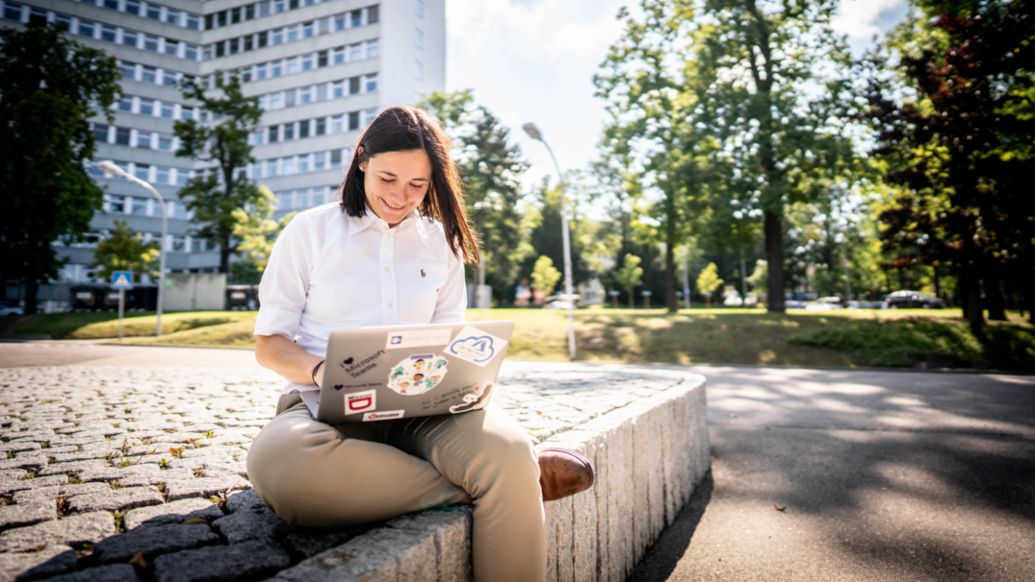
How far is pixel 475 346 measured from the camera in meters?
1.77

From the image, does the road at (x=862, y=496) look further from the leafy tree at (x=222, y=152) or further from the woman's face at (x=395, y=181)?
the leafy tree at (x=222, y=152)

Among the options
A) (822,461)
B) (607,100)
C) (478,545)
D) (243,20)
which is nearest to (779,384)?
(822,461)

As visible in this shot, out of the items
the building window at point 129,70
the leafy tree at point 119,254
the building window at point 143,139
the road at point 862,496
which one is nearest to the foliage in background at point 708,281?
the leafy tree at point 119,254

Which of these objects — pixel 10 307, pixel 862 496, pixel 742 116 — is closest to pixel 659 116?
pixel 742 116

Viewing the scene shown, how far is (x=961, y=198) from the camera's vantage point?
14.1 meters

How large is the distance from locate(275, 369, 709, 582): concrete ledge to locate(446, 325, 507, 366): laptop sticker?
53 cm

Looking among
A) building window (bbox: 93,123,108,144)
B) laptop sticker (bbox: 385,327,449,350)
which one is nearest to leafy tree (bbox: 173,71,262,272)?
building window (bbox: 93,123,108,144)

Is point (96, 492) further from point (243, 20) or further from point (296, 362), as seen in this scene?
point (243, 20)

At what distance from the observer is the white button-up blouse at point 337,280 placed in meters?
2.04

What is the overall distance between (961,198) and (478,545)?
1810 centimetres

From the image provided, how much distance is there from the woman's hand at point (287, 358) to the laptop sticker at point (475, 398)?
Result: 1.68 feet

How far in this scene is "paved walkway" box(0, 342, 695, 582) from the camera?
1.51 meters

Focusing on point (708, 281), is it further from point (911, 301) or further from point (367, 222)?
point (367, 222)

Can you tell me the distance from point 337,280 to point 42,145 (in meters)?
33.7
